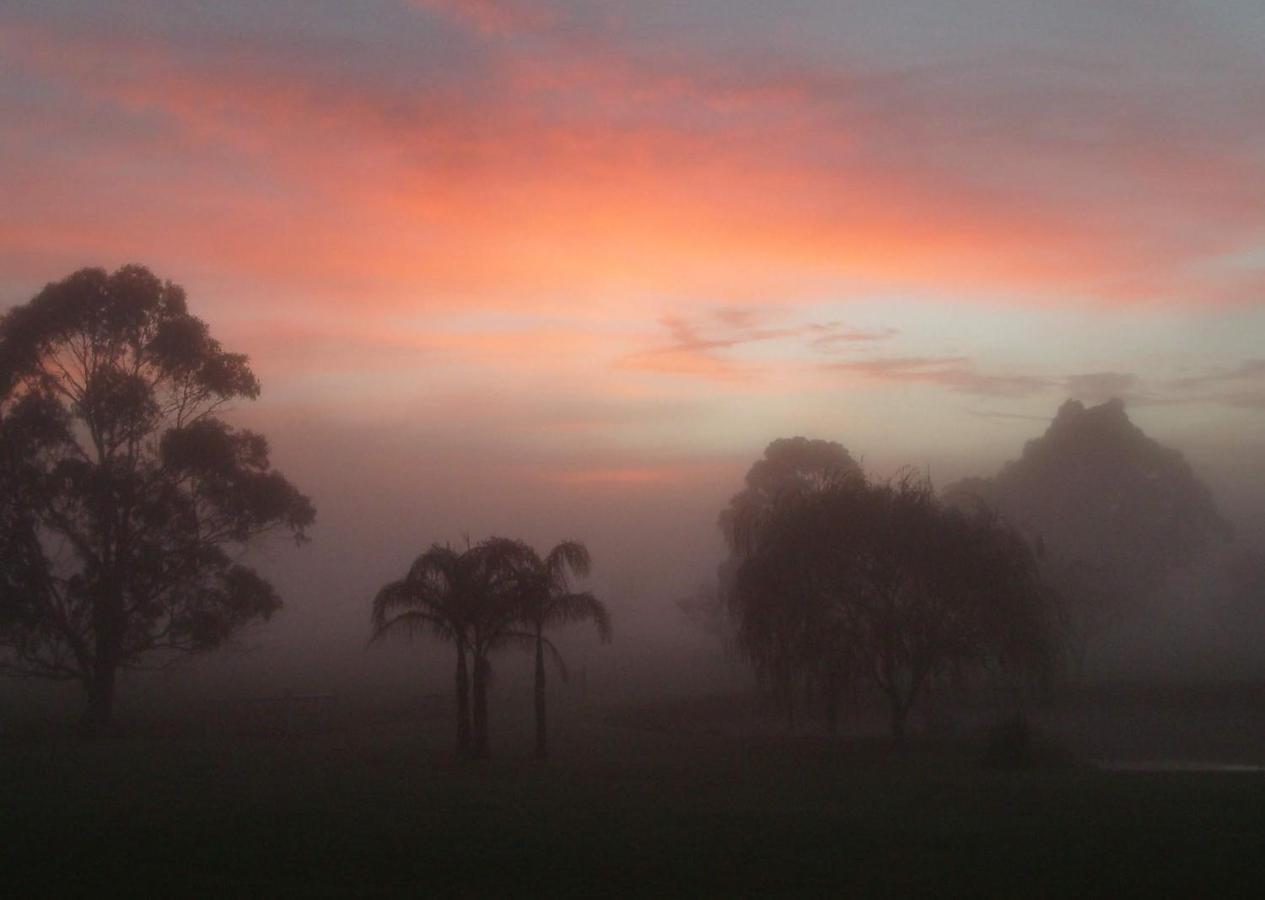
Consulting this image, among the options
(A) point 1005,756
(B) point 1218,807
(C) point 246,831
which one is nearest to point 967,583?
(A) point 1005,756

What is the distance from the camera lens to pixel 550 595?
28.6 metres

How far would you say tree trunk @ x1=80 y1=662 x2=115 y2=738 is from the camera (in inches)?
1423

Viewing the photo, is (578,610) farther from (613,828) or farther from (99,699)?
(99,699)

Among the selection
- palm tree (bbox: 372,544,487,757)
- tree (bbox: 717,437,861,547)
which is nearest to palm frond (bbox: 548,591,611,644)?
palm tree (bbox: 372,544,487,757)

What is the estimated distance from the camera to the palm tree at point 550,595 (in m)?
28.3

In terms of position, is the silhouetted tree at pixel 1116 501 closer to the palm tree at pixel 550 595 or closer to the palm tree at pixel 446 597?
the palm tree at pixel 550 595

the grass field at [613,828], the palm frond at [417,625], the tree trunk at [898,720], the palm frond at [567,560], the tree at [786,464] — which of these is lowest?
the tree trunk at [898,720]

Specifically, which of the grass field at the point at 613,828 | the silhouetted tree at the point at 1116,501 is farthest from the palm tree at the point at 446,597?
the silhouetted tree at the point at 1116,501

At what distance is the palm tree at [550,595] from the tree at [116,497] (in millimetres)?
14663

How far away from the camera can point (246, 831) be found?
14.5m

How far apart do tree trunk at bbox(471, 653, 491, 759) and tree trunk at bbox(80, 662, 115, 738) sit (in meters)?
14.8

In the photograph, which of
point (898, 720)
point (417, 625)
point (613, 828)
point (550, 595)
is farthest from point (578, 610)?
point (613, 828)

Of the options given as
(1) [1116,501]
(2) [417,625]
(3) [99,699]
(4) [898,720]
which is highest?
(1) [1116,501]

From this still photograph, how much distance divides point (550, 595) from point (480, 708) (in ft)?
10.5
